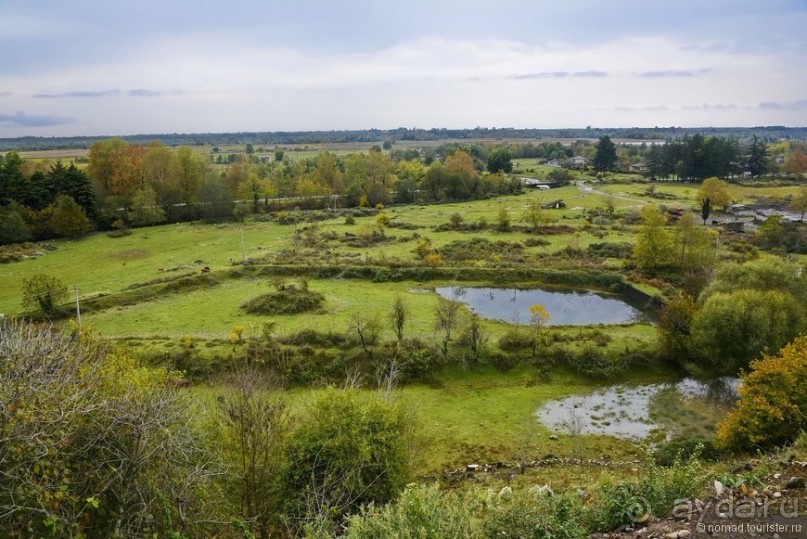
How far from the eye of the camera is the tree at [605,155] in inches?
4742

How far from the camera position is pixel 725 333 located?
1053 inches

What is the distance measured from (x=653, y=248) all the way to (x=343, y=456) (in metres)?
41.5

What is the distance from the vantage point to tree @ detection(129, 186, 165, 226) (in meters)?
70.9

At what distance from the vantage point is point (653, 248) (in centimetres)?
4681

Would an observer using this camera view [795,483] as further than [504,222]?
No

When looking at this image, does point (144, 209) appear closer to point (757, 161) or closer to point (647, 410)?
point (647, 410)

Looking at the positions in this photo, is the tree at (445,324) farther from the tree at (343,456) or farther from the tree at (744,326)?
the tree at (343,456)

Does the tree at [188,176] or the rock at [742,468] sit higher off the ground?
the tree at [188,176]

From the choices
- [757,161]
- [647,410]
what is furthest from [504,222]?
[757,161]

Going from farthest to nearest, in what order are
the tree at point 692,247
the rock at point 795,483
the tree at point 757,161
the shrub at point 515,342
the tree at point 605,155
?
the tree at point 605,155
the tree at point 757,161
the tree at point 692,247
the shrub at point 515,342
the rock at point 795,483

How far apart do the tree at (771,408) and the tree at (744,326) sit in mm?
7490

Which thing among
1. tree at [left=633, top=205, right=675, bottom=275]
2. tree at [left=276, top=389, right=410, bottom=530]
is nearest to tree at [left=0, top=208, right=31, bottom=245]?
tree at [left=276, top=389, right=410, bottom=530]

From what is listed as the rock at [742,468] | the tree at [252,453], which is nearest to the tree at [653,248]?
the rock at [742,468]

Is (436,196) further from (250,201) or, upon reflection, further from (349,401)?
(349,401)
